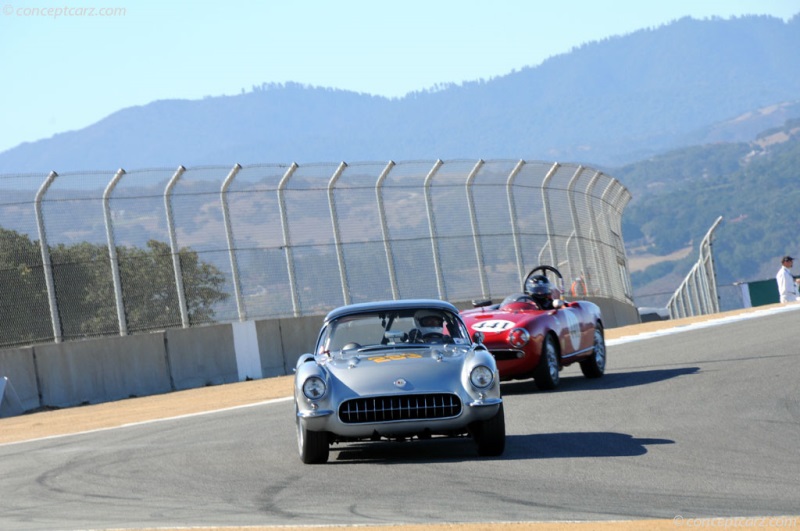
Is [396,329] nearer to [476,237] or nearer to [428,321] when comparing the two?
[428,321]

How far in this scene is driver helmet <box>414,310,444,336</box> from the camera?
34.3 ft

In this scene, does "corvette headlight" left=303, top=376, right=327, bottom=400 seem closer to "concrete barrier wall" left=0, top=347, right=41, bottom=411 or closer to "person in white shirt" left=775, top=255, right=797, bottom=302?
"concrete barrier wall" left=0, top=347, right=41, bottom=411

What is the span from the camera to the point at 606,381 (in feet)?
48.8

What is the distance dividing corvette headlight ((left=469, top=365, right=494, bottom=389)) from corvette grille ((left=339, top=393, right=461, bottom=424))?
0.19m

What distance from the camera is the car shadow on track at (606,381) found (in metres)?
14.3

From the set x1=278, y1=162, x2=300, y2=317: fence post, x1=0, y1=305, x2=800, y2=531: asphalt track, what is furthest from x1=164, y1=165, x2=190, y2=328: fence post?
x1=0, y1=305, x2=800, y2=531: asphalt track

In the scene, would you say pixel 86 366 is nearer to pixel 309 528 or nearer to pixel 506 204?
pixel 506 204

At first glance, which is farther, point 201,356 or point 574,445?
point 201,356

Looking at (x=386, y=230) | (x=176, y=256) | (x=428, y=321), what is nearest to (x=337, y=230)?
(x=386, y=230)

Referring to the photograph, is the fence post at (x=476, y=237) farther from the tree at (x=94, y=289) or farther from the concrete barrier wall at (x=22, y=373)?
the concrete barrier wall at (x=22, y=373)

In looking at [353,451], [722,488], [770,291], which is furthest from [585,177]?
[722,488]

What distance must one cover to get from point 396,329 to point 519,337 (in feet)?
11.4

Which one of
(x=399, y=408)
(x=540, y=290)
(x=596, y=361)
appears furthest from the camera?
(x=596, y=361)

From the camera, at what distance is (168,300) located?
2056cm
